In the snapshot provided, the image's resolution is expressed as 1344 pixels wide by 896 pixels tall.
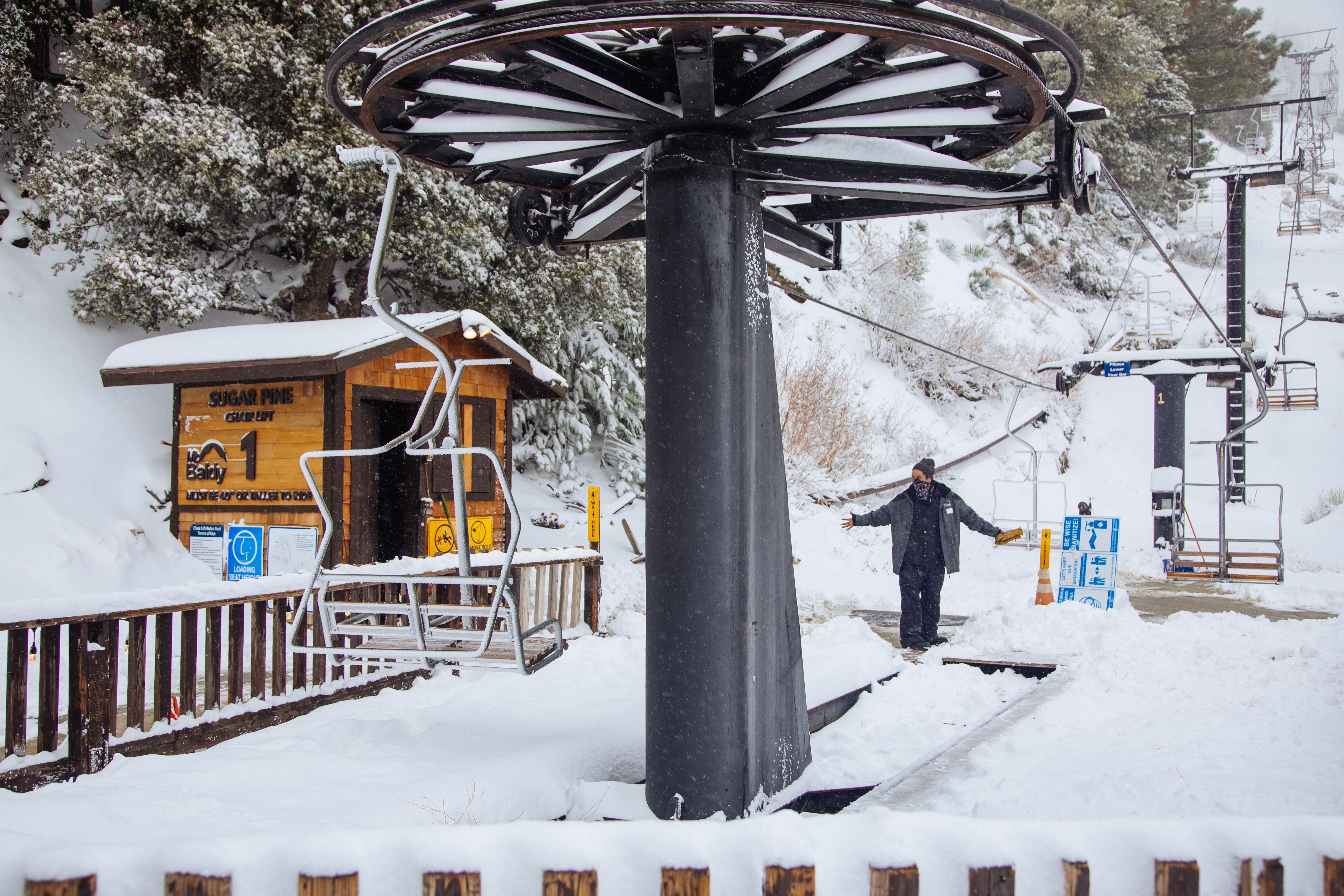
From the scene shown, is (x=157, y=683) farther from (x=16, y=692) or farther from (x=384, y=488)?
(x=384, y=488)

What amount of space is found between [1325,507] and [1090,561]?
737 inches

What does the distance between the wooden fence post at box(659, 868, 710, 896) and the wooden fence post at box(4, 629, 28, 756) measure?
158 inches

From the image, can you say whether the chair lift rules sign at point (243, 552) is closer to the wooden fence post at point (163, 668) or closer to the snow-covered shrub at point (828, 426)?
the wooden fence post at point (163, 668)

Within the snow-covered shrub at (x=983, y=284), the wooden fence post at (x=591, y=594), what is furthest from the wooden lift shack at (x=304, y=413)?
the snow-covered shrub at (x=983, y=284)

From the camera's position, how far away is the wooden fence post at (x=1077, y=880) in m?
2.04

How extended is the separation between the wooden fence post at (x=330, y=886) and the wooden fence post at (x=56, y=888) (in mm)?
440

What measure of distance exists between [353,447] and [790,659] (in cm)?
769

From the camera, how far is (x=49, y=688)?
4.73m

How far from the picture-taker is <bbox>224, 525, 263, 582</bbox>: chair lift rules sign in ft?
36.0

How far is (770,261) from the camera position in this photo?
89.1 feet

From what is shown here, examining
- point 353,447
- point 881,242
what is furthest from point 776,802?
point 881,242

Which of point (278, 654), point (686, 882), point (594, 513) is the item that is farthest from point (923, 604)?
point (686, 882)

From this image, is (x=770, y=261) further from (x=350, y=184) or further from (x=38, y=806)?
(x=38, y=806)

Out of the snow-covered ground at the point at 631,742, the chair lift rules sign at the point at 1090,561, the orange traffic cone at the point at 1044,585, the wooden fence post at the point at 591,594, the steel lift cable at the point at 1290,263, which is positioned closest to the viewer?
the snow-covered ground at the point at 631,742
